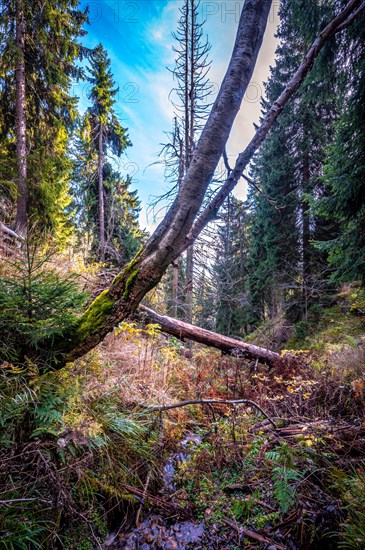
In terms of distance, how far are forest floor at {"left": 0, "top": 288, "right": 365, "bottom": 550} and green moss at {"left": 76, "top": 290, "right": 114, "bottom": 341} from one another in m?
0.50

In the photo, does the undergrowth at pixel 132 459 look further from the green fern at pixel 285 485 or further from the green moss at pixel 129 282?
the green moss at pixel 129 282

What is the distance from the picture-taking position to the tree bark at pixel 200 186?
6.57 ft

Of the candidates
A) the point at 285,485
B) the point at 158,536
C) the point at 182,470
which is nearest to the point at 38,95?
the point at 182,470

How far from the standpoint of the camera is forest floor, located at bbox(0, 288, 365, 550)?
1.64m

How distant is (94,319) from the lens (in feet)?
7.75

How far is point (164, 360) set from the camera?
4.48 metres

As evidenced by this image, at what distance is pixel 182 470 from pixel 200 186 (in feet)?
8.70

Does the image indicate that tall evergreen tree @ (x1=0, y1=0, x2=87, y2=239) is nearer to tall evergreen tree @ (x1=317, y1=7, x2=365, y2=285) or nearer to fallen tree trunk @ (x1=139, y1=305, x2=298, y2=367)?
fallen tree trunk @ (x1=139, y1=305, x2=298, y2=367)

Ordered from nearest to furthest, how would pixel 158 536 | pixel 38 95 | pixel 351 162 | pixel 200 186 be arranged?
pixel 158 536 → pixel 200 186 → pixel 351 162 → pixel 38 95

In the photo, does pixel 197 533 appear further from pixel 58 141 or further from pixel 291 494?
pixel 58 141

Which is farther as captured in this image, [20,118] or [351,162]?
[20,118]

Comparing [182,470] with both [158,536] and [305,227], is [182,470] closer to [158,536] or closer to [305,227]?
[158,536]

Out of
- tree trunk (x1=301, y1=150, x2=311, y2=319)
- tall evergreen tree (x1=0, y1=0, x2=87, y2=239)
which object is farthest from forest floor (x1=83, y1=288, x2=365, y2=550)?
tree trunk (x1=301, y1=150, x2=311, y2=319)

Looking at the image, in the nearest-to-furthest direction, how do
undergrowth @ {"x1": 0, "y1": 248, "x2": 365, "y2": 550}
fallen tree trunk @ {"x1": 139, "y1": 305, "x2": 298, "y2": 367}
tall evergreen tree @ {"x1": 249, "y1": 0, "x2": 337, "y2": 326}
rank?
undergrowth @ {"x1": 0, "y1": 248, "x2": 365, "y2": 550} → fallen tree trunk @ {"x1": 139, "y1": 305, "x2": 298, "y2": 367} → tall evergreen tree @ {"x1": 249, "y1": 0, "x2": 337, "y2": 326}
